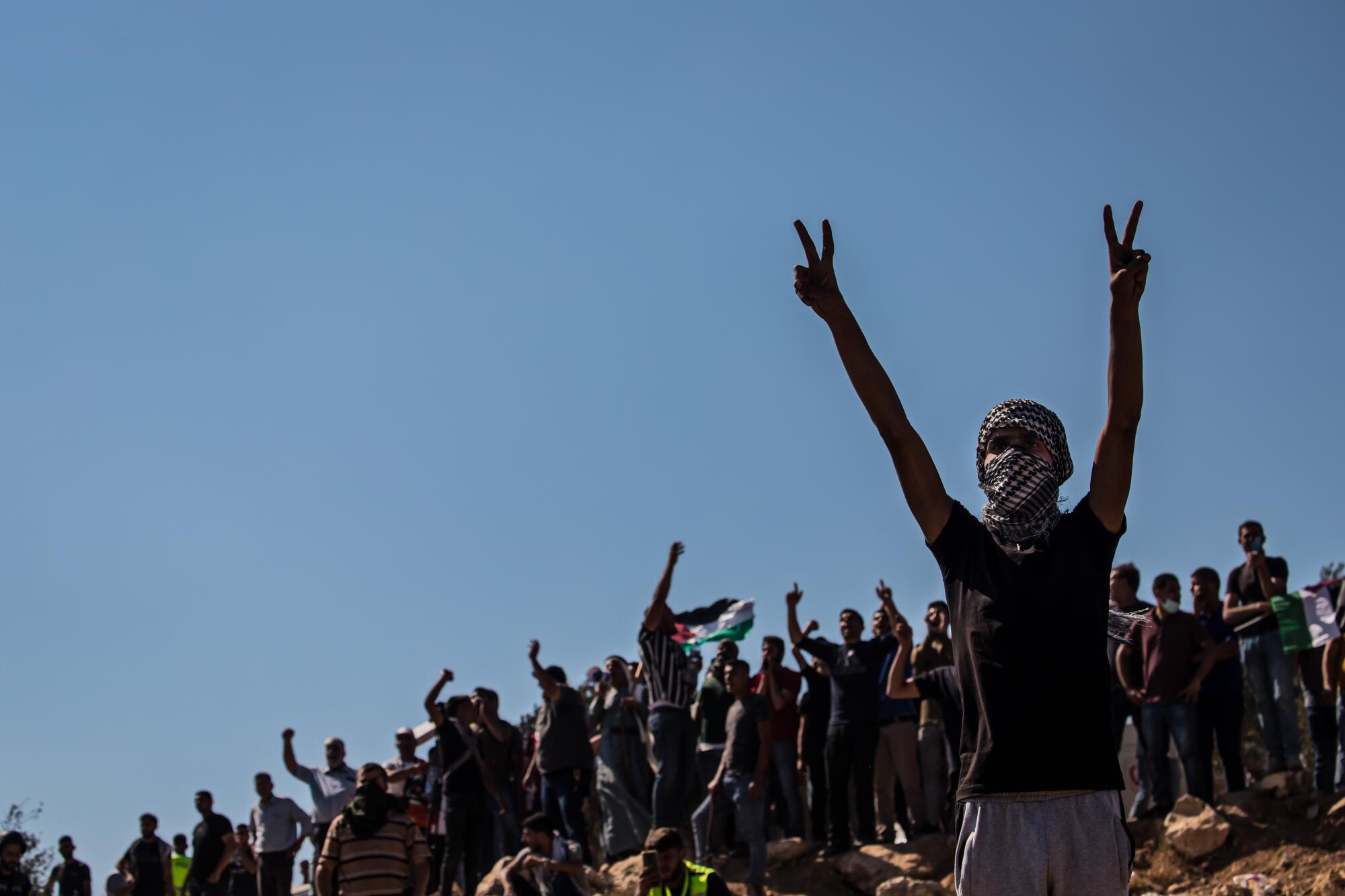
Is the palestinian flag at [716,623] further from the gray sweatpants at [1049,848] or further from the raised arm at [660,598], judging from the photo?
the gray sweatpants at [1049,848]

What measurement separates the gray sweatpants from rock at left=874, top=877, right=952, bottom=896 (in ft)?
30.6

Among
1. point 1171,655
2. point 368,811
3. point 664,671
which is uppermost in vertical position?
point 664,671

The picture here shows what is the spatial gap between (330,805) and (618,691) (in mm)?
3193

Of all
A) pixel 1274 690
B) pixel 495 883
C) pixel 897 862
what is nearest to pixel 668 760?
pixel 495 883

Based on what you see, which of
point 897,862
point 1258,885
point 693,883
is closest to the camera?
point 693,883

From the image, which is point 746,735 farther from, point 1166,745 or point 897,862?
point 1166,745

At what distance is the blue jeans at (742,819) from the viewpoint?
1242cm

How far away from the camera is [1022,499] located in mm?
3400

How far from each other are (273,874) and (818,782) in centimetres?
557

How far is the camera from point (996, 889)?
3.15 metres

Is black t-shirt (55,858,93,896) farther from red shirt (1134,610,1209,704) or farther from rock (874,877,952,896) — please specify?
red shirt (1134,610,1209,704)

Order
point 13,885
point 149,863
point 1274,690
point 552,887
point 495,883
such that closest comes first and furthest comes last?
1. point 552,887
2. point 1274,690
3. point 495,883
4. point 13,885
5. point 149,863

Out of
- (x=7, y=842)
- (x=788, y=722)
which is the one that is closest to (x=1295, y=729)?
(x=788, y=722)

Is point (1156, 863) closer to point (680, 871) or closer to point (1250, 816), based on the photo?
point (1250, 816)
